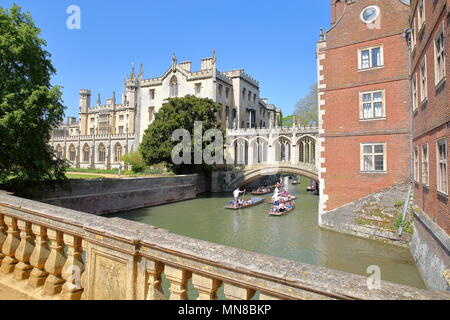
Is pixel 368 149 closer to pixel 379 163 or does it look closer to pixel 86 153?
pixel 379 163

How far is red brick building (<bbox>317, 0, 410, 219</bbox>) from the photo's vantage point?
1241 centimetres

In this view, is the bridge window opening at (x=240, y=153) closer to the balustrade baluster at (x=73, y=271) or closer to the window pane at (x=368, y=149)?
the window pane at (x=368, y=149)

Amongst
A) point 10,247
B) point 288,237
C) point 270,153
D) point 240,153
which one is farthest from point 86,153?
point 10,247

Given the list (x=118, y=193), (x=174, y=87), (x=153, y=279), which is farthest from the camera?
(x=174, y=87)

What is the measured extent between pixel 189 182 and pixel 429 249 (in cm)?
2217

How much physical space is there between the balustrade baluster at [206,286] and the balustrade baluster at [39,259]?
2.02 metres

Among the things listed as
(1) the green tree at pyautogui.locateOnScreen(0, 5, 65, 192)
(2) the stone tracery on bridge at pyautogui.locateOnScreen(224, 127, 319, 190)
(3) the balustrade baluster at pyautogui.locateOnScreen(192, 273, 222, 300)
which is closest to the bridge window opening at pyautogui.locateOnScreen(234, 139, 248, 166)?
(2) the stone tracery on bridge at pyautogui.locateOnScreen(224, 127, 319, 190)

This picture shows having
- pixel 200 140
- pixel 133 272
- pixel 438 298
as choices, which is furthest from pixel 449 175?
pixel 200 140

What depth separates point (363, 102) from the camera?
A: 43.2 ft

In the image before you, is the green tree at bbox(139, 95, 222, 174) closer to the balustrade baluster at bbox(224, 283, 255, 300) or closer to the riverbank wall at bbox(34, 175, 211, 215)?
the riverbank wall at bbox(34, 175, 211, 215)

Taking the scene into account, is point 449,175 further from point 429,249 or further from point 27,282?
point 27,282

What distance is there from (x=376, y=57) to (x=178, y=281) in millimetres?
14123

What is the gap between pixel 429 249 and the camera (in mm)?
7793

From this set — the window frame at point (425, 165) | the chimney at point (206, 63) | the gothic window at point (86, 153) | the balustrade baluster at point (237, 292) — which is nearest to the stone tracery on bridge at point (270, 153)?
the chimney at point (206, 63)
